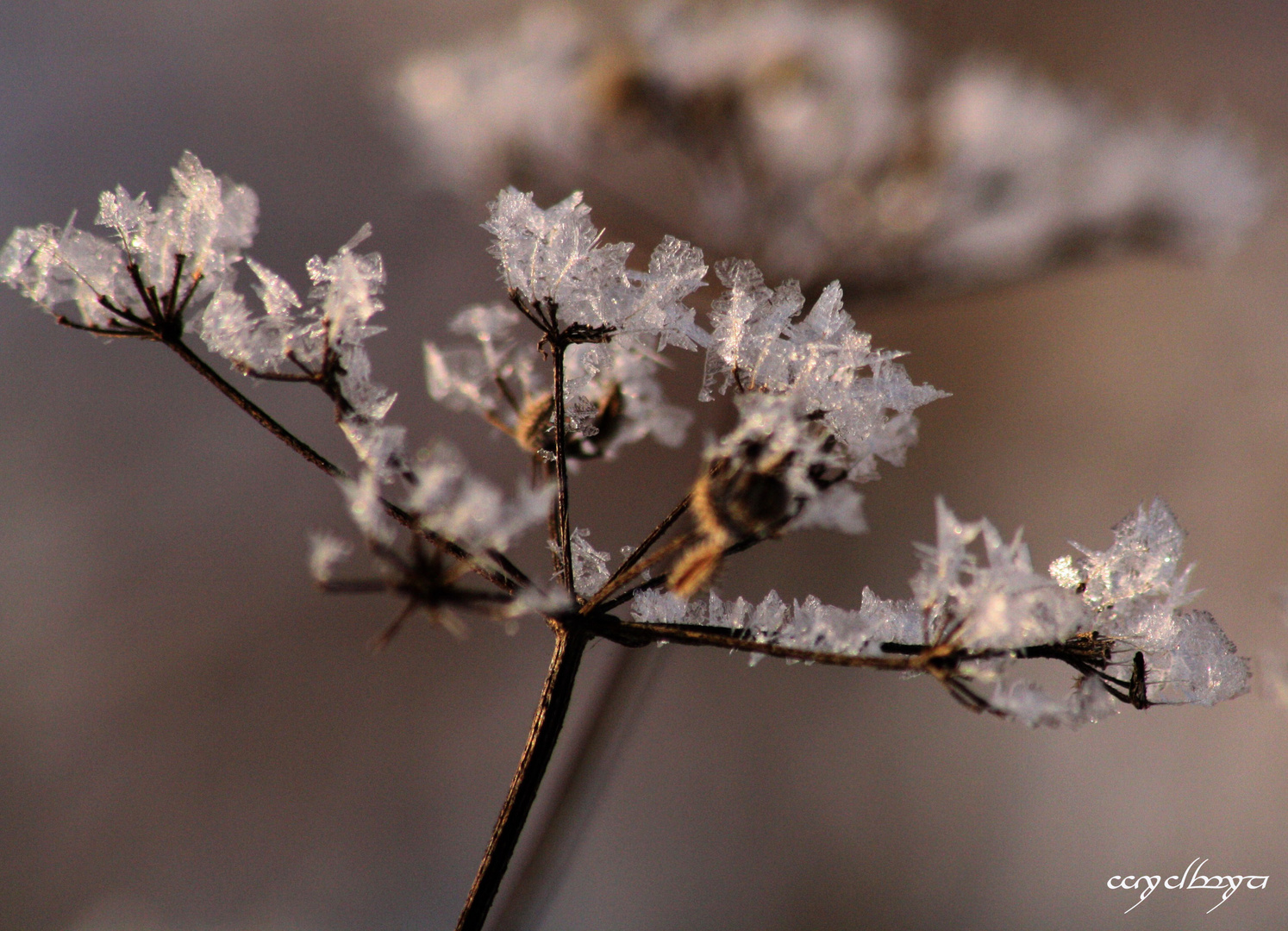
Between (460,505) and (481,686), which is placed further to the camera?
(481,686)

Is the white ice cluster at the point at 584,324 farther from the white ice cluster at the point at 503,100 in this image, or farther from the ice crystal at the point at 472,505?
the white ice cluster at the point at 503,100

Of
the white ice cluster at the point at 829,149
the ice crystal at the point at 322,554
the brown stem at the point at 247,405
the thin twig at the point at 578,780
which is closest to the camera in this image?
the ice crystal at the point at 322,554

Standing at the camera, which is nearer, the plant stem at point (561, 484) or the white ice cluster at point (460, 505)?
the white ice cluster at point (460, 505)

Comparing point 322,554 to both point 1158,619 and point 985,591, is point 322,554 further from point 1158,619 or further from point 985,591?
point 1158,619

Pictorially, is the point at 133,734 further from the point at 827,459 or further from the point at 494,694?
the point at 827,459

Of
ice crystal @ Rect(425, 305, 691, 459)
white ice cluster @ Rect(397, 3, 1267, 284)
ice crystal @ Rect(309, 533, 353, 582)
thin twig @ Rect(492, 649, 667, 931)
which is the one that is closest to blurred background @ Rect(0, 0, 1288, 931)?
white ice cluster @ Rect(397, 3, 1267, 284)

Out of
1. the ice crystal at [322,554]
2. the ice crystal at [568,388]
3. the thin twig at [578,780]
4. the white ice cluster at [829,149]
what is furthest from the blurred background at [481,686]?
the ice crystal at [322,554]

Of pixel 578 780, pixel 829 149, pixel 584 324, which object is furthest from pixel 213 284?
pixel 829 149
